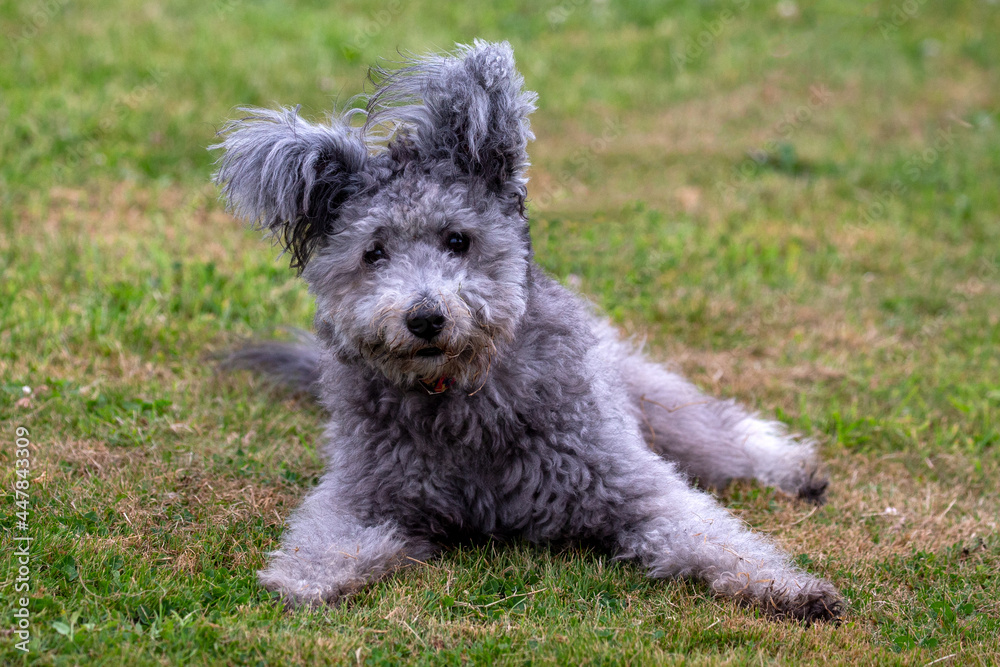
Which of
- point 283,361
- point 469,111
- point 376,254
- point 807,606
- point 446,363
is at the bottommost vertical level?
point 283,361

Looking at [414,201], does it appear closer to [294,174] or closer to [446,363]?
[294,174]

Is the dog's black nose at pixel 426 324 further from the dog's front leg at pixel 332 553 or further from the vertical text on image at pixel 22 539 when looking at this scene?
the vertical text on image at pixel 22 539

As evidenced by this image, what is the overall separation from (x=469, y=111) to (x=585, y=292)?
355cm

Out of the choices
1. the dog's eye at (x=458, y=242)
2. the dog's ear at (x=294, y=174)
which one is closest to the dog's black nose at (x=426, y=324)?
the dog's eye at (x=458, y=242)

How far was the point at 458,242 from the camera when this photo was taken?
375 cm

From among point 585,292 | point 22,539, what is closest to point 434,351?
point 22,539

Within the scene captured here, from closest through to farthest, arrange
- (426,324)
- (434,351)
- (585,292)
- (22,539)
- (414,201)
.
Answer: (426,324), (434,351), (414,201), (22,539), (585,292)

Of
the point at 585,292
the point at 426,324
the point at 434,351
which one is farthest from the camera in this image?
the point at 585,292

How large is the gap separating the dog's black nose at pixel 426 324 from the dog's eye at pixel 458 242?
0.38m

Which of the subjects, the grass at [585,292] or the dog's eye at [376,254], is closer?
the grass at [585,292]

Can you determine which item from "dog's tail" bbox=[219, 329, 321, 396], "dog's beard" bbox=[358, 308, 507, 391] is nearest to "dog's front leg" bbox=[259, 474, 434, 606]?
"dog's beard" bbox=[358, 308, 507, 391]

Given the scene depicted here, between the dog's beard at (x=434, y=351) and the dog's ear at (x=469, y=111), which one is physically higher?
the dog's ear at (x=469, y=111)

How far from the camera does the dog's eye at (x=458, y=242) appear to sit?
374cm

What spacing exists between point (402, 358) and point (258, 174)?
36.6 inches
